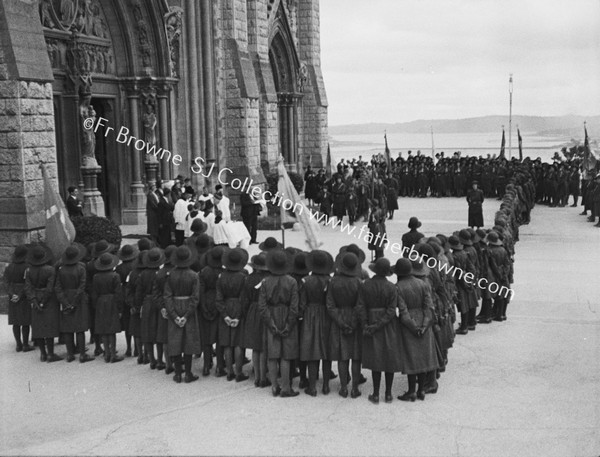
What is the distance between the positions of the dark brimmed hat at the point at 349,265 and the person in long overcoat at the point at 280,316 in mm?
539

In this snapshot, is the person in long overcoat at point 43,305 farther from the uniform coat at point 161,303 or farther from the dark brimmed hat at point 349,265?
the dark brimmed hat at point 349,265

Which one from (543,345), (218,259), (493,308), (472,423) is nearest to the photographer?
(472,423)

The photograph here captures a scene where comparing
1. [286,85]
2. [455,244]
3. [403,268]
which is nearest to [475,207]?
[455,244]

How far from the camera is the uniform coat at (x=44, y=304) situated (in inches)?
377

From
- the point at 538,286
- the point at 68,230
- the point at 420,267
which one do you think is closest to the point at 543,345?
the point at 420,267

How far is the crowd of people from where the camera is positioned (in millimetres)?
7996

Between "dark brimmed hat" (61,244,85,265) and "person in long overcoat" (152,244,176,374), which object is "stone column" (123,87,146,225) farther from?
"person in long overcoat" (152,244,176,374)

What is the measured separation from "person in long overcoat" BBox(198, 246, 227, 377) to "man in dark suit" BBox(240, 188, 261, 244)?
30.4ft

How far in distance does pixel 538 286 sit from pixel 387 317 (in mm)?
6887

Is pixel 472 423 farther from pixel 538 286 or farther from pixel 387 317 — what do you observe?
pixel 538 286

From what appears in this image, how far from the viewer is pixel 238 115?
78.6 ft

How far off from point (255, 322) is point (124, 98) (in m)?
13.1

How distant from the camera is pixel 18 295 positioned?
988cm

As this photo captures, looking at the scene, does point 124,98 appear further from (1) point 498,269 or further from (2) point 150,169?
(1) point 498,269
